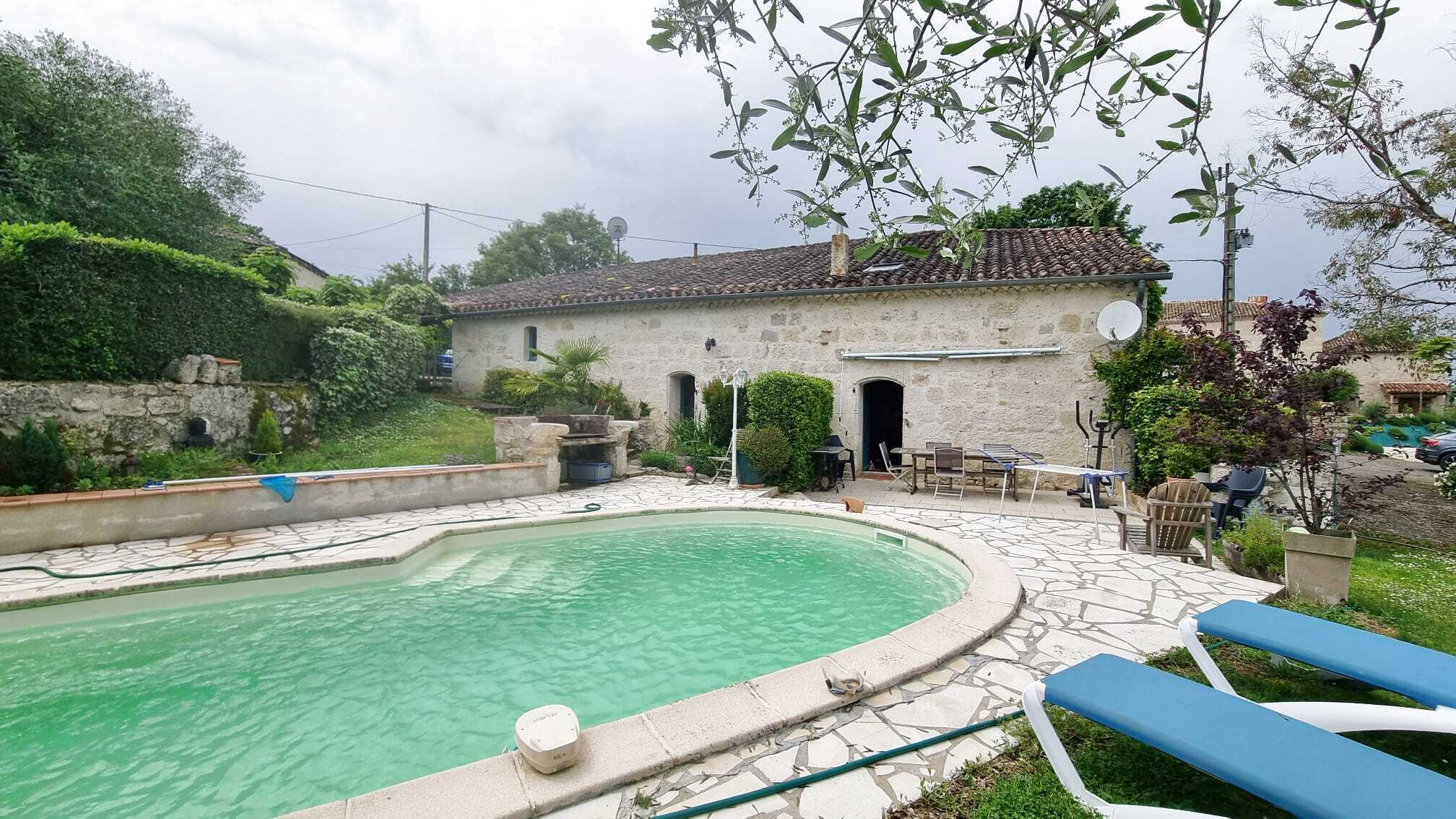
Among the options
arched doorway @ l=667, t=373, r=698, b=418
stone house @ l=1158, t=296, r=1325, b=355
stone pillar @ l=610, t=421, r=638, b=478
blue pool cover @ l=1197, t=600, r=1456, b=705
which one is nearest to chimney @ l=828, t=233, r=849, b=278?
arched doorway @ l=667, t=373, r=698, b=418

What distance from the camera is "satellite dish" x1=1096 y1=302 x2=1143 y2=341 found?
9.48 metres

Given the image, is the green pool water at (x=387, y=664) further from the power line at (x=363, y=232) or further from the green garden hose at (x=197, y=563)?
the power line at (x=363, y=232)

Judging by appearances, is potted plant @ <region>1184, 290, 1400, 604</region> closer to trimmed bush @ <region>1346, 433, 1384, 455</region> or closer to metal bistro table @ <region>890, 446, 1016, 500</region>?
metal bistro table @ <region>890, 446, 1016, 500</region>


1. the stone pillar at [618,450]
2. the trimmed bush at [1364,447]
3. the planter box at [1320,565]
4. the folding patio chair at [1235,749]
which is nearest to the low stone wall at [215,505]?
the stone pillar at [618,450]

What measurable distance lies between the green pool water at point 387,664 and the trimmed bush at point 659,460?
4.80m

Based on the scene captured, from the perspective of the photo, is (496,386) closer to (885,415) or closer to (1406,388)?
(885,415)

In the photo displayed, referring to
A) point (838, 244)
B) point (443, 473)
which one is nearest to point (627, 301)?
point (838, 244)

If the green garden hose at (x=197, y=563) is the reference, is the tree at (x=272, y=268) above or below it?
above

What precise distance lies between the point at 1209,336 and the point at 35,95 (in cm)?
1815

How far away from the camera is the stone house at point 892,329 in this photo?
10.4 meters

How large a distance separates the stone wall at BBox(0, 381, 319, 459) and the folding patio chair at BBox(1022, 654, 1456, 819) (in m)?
11.1

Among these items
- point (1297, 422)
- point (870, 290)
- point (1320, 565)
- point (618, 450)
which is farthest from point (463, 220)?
point (1320, 565)

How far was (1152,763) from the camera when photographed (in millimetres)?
2531

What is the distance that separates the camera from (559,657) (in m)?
4.07
